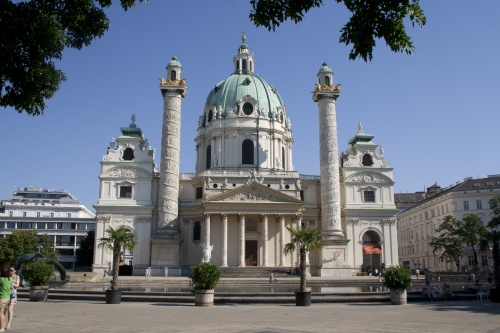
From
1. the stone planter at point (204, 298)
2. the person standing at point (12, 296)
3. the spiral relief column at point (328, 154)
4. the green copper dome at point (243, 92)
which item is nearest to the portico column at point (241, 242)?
the spiral relief column at point (328, 154)

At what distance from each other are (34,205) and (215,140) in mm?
61095

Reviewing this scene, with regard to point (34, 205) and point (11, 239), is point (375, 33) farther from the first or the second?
point (34, 205)

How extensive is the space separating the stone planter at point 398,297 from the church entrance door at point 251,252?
3405 cm

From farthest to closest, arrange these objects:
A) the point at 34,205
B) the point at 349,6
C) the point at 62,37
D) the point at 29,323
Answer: the point at 34,205 < the point at 29,323 < the point at 62,37 < the point at 349,6

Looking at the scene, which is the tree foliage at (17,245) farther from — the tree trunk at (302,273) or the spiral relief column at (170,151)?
the tree trunk at (302,273)

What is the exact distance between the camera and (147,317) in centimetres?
1767

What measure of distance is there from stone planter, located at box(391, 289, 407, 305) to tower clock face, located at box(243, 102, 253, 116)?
45.9 metres

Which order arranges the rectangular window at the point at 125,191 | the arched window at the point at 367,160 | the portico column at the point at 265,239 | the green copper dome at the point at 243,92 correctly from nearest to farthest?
the portico column at the point at 265,239, the rectangular window at the point at 125,191, the arched window at the point at 367,160, the green copper dome at the point at 243,92

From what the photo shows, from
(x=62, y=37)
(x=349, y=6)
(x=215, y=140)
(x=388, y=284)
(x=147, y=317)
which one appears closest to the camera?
(x=349, y=6)

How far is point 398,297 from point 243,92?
4855 cm

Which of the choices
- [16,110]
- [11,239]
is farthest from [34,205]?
[16,110]

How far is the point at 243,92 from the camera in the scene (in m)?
69.2

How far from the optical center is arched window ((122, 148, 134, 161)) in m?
60.6

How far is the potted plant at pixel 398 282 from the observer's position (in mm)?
24312
